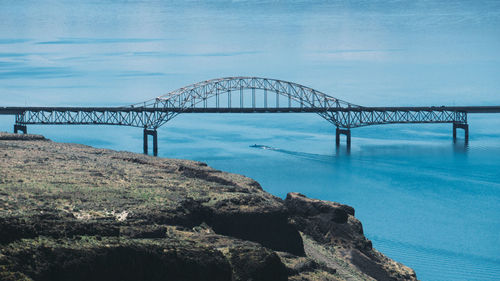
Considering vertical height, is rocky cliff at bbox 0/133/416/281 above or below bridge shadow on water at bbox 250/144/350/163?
above

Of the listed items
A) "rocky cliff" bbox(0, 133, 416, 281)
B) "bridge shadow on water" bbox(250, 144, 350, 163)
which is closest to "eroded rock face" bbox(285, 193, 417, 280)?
"rocky cliff" bbox(0, 133, 416, 281)

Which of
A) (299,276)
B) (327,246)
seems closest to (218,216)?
(299,276)

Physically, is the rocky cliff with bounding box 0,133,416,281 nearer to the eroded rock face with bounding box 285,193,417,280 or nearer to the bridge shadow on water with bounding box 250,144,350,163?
the eroded rock face with bounding box 285,193,417,280

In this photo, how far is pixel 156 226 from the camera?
71.7 feet

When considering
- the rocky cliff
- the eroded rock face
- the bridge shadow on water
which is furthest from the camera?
the bridge shadow on water

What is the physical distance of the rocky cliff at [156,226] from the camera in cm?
1445

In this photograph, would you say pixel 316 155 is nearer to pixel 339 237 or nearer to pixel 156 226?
pixel 339 237

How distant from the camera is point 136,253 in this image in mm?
15094

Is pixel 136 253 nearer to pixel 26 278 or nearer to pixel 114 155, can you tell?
pixel 26 278

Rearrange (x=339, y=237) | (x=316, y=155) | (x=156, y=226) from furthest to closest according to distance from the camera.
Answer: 1. (x=316, y=155)
2. (x=339, y=237)
3. (x=156, y=226)

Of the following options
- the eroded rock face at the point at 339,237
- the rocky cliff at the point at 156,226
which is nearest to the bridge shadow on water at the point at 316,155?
the rocky cliff at the point at 156,226

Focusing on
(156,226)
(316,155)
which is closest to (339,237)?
(156,226)

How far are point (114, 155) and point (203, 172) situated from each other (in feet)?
44.4

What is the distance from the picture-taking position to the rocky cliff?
14.4 metres
